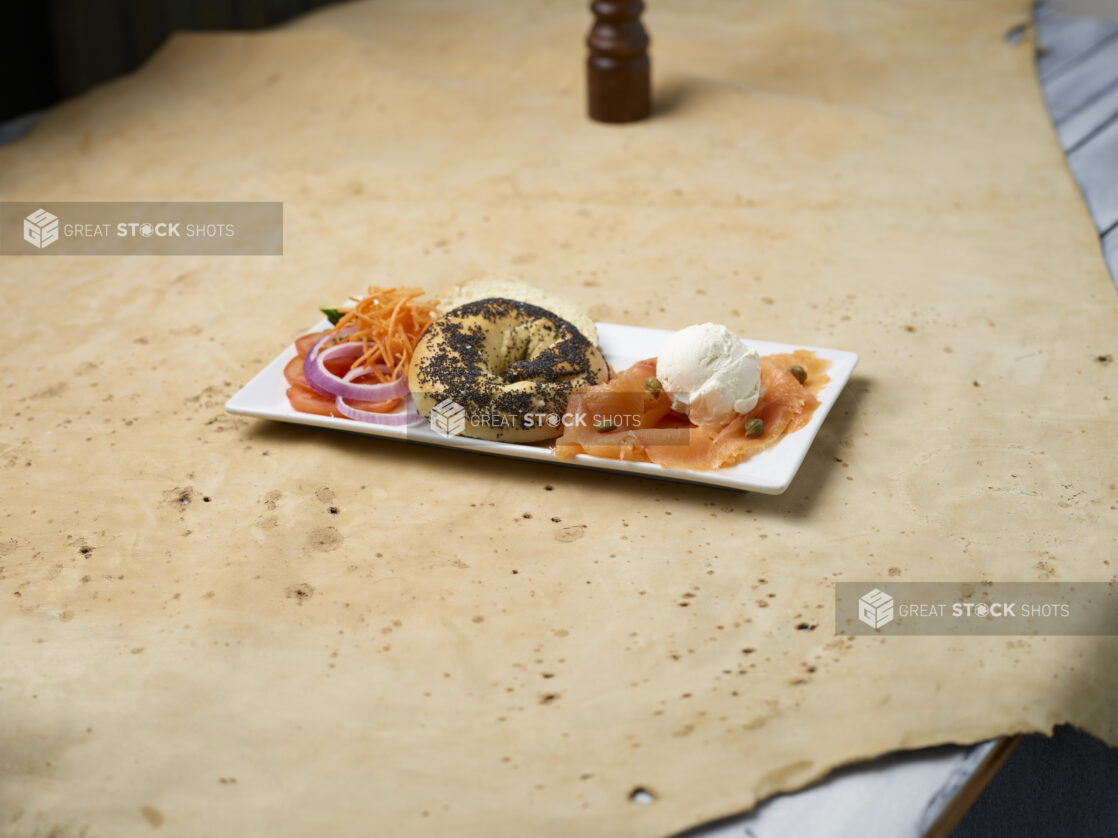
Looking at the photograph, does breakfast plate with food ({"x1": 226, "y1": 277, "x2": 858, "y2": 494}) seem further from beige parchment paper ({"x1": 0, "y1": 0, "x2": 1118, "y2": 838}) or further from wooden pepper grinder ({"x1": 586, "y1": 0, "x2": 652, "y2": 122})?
wooden pepper grinder ({"x1": 586, "y1": 0, "x2": 652, "y2": 122})

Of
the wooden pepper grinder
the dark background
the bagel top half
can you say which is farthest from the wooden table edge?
the dark background

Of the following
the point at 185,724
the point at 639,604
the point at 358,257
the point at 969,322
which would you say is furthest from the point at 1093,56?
the point at 185,724

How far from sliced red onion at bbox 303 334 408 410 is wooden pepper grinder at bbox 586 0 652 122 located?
1.96 metres

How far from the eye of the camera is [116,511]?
5.84 feet

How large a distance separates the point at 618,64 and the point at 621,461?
2221 mm

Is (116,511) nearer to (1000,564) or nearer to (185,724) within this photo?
(185,724)

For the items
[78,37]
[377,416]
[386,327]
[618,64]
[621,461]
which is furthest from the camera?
[78,37]

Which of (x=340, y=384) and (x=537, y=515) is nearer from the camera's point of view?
(x=537, y=515)

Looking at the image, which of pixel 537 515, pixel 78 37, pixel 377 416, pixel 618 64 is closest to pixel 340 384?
pixel 377 416

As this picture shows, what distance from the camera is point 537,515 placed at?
5.60 feet

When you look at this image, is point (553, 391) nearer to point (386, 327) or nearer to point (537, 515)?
point (537, 515)

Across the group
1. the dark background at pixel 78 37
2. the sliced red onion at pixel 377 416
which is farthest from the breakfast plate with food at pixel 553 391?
the dark background at pixel 78 37

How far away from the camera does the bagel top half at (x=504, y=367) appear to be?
1721 mm

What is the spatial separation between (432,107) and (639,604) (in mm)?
2661
